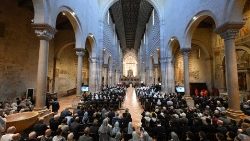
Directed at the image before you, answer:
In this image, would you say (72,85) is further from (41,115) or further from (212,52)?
(212,52)

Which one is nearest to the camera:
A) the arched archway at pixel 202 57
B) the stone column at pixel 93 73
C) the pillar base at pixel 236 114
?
the pillar base at pixel 236 114

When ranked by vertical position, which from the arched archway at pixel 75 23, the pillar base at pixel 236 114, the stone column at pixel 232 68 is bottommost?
the pillar base at pixel 236 114

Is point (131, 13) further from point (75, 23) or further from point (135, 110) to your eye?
point (135, 110)

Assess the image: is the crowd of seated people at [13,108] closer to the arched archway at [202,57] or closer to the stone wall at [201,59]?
the arched archway at [202,57]

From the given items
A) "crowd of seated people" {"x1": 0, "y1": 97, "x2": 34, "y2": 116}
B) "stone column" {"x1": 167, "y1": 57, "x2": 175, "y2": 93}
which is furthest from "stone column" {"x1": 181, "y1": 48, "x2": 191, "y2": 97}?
"crowd of seated people" {"x1": 0, "y1": 97, "x2": 34, "y2": 116}

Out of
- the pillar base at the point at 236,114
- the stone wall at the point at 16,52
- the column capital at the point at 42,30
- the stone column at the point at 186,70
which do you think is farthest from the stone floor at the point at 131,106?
the column capital at the point at 42,30

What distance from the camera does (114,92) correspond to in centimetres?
1830

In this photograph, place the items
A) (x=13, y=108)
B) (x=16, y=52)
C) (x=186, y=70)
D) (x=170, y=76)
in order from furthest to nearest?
(x=170, y=76) < (x=186, y=70) < (x=16, y=52) < (x=13, y=108)

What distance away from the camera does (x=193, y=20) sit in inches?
519

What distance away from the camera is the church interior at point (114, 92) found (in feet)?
19.2

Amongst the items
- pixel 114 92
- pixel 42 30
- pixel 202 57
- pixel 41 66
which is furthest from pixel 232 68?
pixel 202 57

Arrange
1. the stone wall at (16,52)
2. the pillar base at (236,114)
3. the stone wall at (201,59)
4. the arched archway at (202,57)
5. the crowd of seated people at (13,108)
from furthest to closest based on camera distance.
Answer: the stone wall at (201,59) → the arched archway at (202,57) → the stone wall at (16,52) → the pillar base at (236,114) → the crowd of seated people at (13,108)

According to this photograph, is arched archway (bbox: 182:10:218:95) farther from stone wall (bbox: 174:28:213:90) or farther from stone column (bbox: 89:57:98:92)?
stone column (bbox: 89:57:98:92)

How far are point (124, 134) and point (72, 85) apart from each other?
19.1 meters
